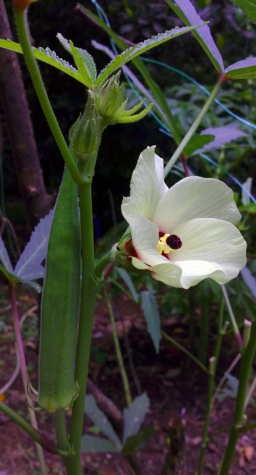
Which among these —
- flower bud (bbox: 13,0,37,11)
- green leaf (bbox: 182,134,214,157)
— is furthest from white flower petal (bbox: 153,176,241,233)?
green leaf (bbox: 182,134,214,157)

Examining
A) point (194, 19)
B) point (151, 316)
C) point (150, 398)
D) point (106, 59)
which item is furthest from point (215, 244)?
point (106, 59)

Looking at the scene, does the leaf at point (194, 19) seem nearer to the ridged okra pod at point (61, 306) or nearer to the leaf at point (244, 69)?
the leaf at point (244, 69)

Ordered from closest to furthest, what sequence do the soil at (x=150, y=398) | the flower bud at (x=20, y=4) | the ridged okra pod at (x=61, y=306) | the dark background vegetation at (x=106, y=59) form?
1. the flower bud at (x=20, y=4)
2. the ridged okra pod at (x=61, y=306)
3. the soil at (x=150, y=398)
4. the dark background vegetation at (x=106, y=59)

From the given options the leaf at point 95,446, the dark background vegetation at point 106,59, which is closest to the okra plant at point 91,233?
the leaf at point 95,446

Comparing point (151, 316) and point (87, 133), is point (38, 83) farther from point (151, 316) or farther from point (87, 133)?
point (151, 316)

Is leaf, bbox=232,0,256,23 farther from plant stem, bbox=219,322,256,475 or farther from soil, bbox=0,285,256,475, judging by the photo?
soil, bbox=0,285,256,475

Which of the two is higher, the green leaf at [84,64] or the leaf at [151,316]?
the green leaf at [84,64]

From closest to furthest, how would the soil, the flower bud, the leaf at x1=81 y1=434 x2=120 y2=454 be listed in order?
the flower bud
the leaf at x1=81 y1=434 x2=120 y2=454
the soil

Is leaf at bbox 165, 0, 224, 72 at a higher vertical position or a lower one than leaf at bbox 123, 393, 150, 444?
higher

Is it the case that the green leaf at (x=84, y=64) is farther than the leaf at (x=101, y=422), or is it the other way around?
the leaf at (x=101, y=422)
